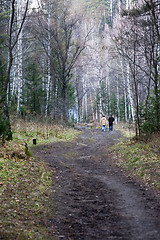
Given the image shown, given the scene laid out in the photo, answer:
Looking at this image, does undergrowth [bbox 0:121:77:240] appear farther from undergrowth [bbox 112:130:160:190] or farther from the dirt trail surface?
undergrowth [bbox 112:130:160:190]

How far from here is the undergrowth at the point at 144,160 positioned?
313 inches

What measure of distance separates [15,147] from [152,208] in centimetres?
599

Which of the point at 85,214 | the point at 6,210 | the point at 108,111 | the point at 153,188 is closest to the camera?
the point at 6,210

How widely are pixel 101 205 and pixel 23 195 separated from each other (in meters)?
1.85

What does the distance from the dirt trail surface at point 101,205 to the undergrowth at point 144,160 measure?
1.35 feet

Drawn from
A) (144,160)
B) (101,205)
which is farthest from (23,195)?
(144,160)

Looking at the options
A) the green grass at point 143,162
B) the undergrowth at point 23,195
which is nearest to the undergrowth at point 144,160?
the green grass at point 143,162

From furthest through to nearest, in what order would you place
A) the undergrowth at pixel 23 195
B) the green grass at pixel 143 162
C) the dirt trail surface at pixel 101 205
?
the green grass at pixel 143 162
the dirt trail surface at pixel 101 205
the undergrowth at pixel 23 195

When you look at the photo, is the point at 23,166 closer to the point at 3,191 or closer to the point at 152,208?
the point at 3,191

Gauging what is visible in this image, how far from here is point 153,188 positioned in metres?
7.11

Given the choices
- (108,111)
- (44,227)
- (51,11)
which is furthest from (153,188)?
(108,111)

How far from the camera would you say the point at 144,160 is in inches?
383

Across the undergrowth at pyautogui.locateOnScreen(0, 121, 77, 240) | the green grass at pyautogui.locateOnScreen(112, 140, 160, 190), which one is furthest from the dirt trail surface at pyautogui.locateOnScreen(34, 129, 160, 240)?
the green grass at pyautogui.locateOnScreen(112, 140, 160, 190)

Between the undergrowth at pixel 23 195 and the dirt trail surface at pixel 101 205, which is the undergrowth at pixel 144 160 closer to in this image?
the dirt trail surface at pixel 101 205
